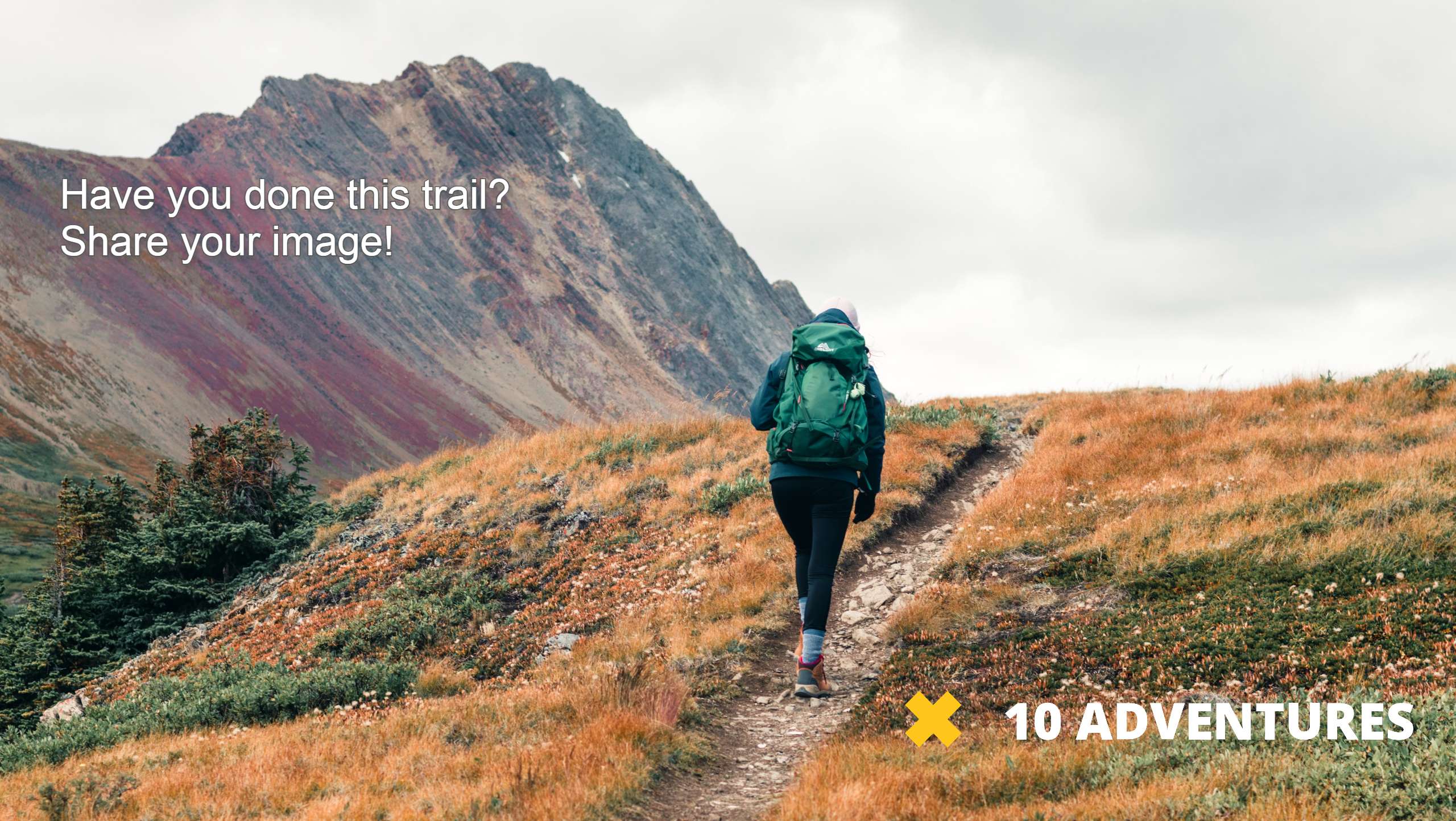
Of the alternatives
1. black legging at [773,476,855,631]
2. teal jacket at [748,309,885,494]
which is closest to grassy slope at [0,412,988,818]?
black legging at [773,476,855,631]

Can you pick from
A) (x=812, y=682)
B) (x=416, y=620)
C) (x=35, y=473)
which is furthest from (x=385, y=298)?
(x=812, y=682)

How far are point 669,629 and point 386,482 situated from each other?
49.5 feet

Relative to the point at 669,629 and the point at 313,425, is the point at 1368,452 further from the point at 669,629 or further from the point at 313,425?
the point at 313,425

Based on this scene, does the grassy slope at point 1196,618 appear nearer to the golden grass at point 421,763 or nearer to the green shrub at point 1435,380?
the green shrub at point 1435,380

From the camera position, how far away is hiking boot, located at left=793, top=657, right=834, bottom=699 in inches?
291

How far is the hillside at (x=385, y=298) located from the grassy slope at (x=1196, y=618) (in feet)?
37.4

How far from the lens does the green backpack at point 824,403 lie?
21.9ft

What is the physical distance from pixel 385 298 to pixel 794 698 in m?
103

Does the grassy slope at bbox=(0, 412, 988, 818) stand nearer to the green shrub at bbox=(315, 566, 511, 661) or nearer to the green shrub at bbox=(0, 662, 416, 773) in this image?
the green shrub at bbox=(315, 566, 511, 661)

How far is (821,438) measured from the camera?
667 centimetres

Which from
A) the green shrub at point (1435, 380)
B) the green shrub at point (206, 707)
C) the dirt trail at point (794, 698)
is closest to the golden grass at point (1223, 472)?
the green shrub at point (1435, 380)

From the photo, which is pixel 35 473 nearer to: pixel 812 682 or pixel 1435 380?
pixel 812 682

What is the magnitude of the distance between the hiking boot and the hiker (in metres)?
0.09

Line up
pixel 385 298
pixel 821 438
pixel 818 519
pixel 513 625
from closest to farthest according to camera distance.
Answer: pixel 821 438, pixel 818 519, pixel 513 625, pixel 385 298
